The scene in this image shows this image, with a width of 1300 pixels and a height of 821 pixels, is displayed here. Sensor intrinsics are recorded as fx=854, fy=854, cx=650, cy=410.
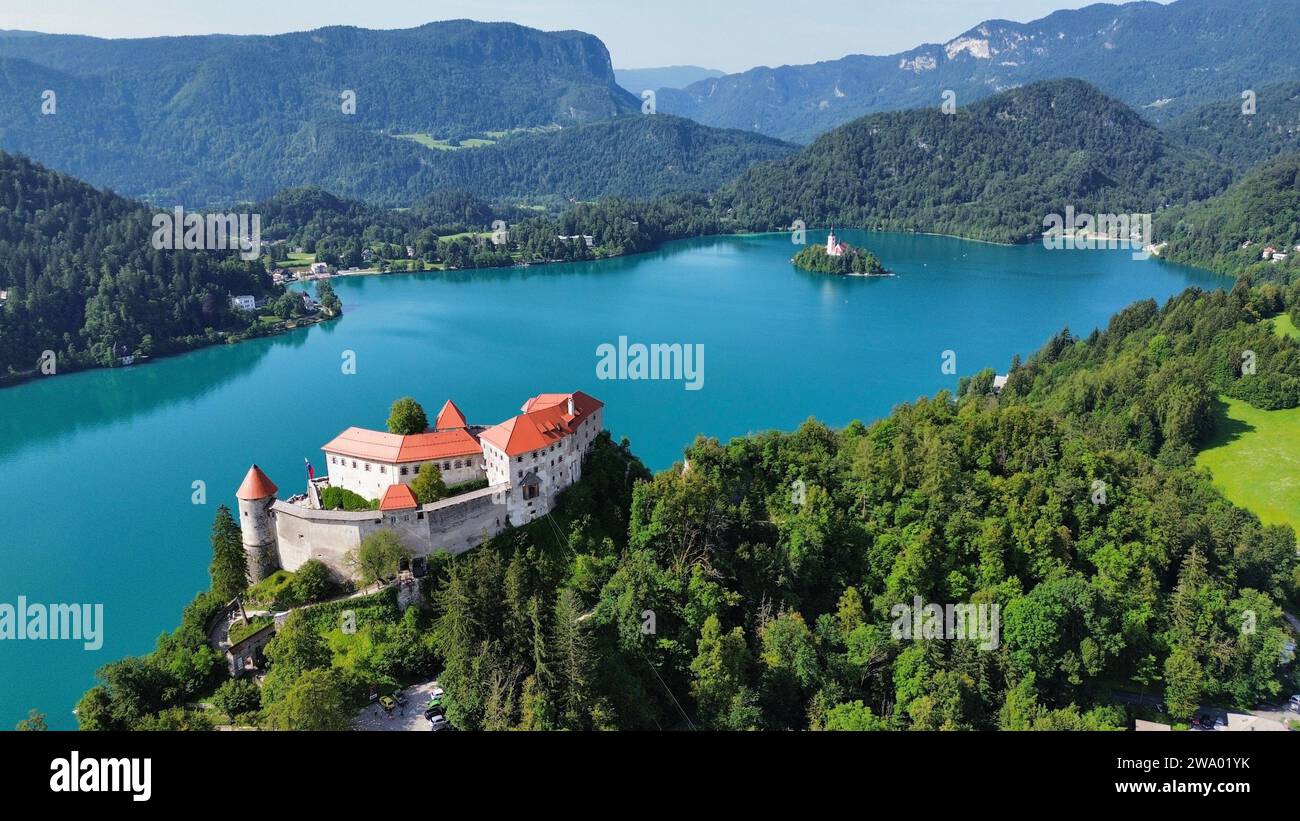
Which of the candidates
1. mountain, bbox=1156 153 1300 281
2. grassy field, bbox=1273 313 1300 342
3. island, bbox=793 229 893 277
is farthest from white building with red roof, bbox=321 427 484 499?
mountain, bbox=1156 153 1300 281

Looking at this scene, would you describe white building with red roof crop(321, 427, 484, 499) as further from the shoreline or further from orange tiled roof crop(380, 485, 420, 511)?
the shoreline

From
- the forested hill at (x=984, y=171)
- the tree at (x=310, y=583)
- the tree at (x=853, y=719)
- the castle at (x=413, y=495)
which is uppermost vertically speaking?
the forested hill at (x=984, y=171)

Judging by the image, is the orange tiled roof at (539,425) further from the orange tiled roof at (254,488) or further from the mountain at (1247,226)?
the mountain at (1247,226)

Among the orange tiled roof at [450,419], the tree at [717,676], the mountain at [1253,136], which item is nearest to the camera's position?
the tree at [717,676]

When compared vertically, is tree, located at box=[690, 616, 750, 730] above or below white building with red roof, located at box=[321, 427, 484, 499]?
below

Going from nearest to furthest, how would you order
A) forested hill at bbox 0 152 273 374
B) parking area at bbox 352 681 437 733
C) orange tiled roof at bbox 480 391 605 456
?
parking area at bbox 352 681 437 733 → orange tiled roof at bbox 480 391 605 456 → forested hill at bbox 0 152 273 374

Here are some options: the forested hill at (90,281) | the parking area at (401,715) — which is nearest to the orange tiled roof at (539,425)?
the parking area at (401,715)
